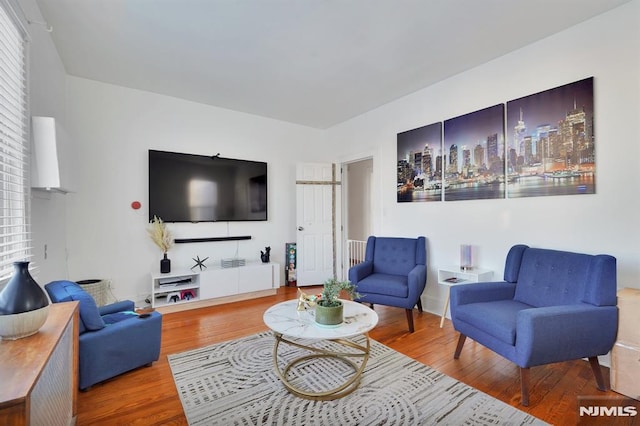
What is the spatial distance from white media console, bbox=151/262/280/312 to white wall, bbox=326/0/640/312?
2143 millimetres

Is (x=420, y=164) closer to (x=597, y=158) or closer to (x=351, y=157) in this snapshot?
(x=351, y=157)

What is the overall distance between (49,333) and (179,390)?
1.01 metres

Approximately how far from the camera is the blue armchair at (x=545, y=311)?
6.03ft

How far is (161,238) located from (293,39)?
9.34ft

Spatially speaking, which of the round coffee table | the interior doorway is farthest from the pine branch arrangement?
the interior doorway

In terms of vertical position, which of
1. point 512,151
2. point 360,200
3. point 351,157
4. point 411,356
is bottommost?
point 411,356

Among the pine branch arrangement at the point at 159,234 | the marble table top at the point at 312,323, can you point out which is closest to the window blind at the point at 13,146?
the marble table top at the point at 312,323

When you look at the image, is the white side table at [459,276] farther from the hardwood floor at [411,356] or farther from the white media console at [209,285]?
the white media console at [209,285]

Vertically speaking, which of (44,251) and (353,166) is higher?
(353,166)

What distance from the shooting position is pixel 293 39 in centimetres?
263

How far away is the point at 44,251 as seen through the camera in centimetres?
250

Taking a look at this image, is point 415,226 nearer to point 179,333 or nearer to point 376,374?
point 376,374

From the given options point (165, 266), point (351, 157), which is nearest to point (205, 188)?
point (165, 266)

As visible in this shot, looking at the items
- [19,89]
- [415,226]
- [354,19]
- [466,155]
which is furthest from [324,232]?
[19,89]
